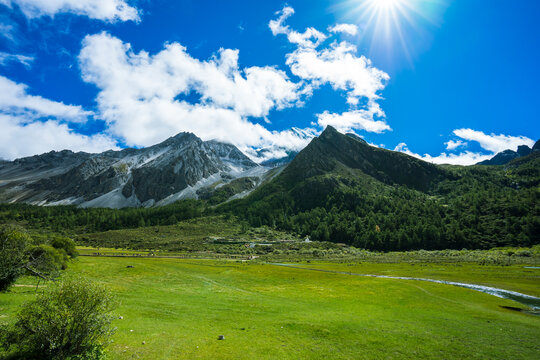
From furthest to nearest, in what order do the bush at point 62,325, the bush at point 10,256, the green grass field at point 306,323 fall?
1. the bush at point 10,256
2. the green grass field at point 306,323
3. the bush at point 62,325

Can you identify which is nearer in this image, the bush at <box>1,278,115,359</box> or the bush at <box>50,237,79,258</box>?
the bush at <box>1,278,115,359</box>

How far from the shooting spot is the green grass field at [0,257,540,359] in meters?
21.5

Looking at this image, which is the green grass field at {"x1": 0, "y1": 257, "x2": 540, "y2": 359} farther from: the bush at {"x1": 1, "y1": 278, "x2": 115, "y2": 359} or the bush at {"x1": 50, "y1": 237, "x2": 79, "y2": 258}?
the bush at {"x1": 50, "y1": 237, "x2": 79, "y2": 258}

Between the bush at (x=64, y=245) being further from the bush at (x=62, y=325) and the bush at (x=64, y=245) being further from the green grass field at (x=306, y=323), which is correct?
the bush at (x=62, y=325)

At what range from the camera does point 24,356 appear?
15938 mm

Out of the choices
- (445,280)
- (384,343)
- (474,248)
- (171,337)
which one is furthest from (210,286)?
(474,248)

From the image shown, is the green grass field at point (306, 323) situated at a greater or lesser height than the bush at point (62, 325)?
lesser

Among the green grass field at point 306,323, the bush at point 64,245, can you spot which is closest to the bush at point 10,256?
the green grass field at point 306,323

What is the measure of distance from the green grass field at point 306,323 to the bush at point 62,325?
172cm

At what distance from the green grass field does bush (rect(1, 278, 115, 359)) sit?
1.72 m

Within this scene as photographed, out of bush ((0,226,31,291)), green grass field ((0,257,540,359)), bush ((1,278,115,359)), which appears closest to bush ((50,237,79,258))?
green grass field ((0,257,540,359))

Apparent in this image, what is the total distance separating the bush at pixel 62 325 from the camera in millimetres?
15688

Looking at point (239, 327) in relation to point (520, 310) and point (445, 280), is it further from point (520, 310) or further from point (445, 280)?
point (445, 280)

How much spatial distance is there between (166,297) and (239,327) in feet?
Answer: 58.6
